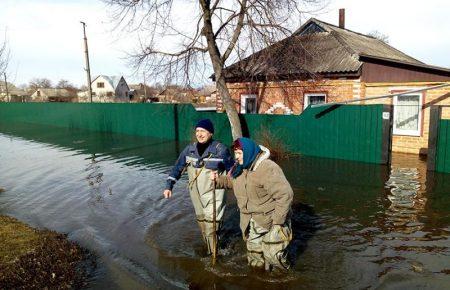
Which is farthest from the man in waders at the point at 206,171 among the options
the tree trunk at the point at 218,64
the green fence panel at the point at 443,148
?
the tree trunk at the point at 218,64

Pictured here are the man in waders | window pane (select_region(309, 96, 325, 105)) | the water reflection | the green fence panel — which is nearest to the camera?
the man in waders

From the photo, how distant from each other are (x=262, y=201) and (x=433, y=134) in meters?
7.49

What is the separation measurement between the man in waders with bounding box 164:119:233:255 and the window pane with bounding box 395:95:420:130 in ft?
33.0

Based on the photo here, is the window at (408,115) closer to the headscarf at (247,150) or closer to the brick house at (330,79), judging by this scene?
the brick house at (330,79)

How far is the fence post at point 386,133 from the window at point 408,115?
2350 millimetres

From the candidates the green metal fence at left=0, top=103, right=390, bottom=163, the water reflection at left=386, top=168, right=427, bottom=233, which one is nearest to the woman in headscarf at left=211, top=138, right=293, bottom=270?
the water reflection at left=386, top=168, right=427, bottom=233

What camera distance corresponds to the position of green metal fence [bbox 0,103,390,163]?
1120 centimetres

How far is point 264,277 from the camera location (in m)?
4.38

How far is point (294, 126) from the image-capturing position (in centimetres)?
1300

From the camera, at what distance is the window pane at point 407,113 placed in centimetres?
1263

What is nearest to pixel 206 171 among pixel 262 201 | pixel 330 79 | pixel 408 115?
pixel 262 201

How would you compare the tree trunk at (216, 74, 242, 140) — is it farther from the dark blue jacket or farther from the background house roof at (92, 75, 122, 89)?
the background house roof at (92, 75, 122, 89)

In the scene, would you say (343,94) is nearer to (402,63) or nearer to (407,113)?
(407,113)

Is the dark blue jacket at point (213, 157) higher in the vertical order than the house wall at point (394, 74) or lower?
lower
